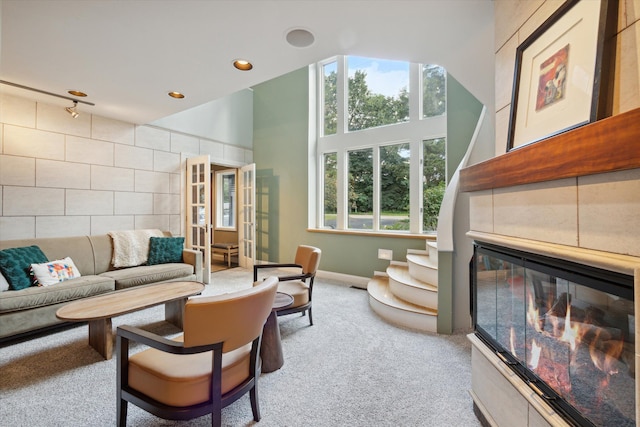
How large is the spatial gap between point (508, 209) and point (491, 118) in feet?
5.23

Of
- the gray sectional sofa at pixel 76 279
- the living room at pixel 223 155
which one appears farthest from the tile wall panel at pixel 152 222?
the gray sectional sofa at pixel 76 279

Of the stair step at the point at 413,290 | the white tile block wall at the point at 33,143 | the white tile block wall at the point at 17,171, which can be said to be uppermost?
the white tile block wall at the point at 33,143

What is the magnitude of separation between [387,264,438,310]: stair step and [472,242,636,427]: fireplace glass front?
1.33 meters

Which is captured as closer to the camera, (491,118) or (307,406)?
(307,406)

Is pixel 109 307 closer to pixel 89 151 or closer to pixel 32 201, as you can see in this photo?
pixel 32 201

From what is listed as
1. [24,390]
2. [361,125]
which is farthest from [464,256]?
[24,390]

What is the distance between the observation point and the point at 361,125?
4781 mm

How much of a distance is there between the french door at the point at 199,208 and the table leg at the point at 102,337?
7.02 feet

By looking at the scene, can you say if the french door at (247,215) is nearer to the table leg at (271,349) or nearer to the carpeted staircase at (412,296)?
the carpeted staircase at (412,296)

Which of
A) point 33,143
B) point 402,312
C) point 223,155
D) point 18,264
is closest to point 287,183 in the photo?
point 223,155

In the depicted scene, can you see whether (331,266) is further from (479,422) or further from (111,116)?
(111,116)

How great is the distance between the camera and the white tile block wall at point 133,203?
411 centimetres

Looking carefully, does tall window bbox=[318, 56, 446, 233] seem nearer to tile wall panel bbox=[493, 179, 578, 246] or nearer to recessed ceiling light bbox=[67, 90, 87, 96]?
tile wall panel bbox=[493, 179, 578, 246]

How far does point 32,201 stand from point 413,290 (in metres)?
4.60
